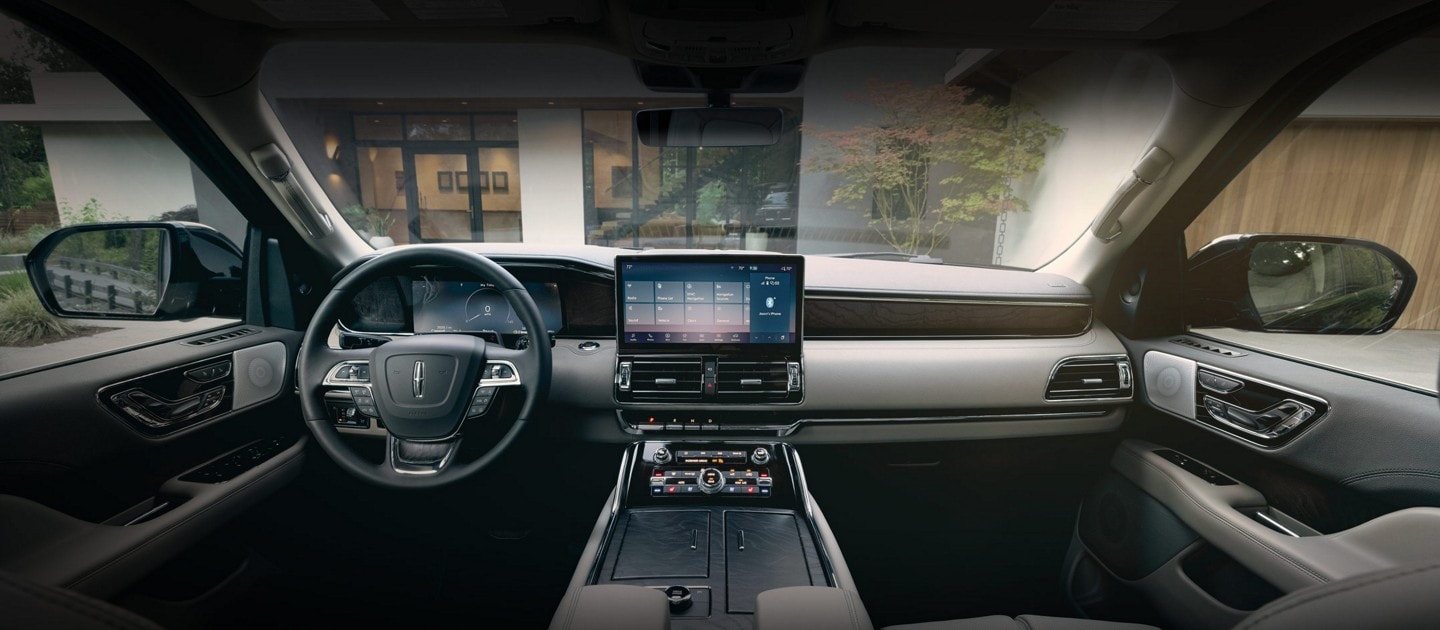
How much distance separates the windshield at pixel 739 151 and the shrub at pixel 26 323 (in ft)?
2.97

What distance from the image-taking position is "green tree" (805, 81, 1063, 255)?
5.34 meters

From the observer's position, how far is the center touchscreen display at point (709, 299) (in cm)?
229

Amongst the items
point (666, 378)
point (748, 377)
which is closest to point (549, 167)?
point (666, 378)

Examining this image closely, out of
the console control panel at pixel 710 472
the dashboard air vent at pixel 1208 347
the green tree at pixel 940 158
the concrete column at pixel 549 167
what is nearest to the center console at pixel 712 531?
the console control panel at pixel 710 472

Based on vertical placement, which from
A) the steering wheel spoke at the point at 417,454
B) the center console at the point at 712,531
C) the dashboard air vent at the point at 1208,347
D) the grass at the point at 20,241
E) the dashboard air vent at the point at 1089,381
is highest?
the grass at the point at 20,241

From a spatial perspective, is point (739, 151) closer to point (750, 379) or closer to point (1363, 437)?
point (750, 379)

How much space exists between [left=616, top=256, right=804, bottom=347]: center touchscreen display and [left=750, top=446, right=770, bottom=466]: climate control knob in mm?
424

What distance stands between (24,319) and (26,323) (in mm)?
13

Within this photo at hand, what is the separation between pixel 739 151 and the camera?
133 inches

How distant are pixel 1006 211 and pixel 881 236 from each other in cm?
138

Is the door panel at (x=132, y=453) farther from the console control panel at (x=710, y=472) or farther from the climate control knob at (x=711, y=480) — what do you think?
the climate control knob at (x=711, y=480)

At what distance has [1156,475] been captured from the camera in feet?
7.53

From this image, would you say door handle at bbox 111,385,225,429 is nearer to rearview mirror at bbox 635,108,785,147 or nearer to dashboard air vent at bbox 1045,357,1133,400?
rearview mirror at bbox 635,108,785,147

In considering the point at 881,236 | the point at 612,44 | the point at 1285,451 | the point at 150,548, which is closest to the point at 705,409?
the point at 612,44
